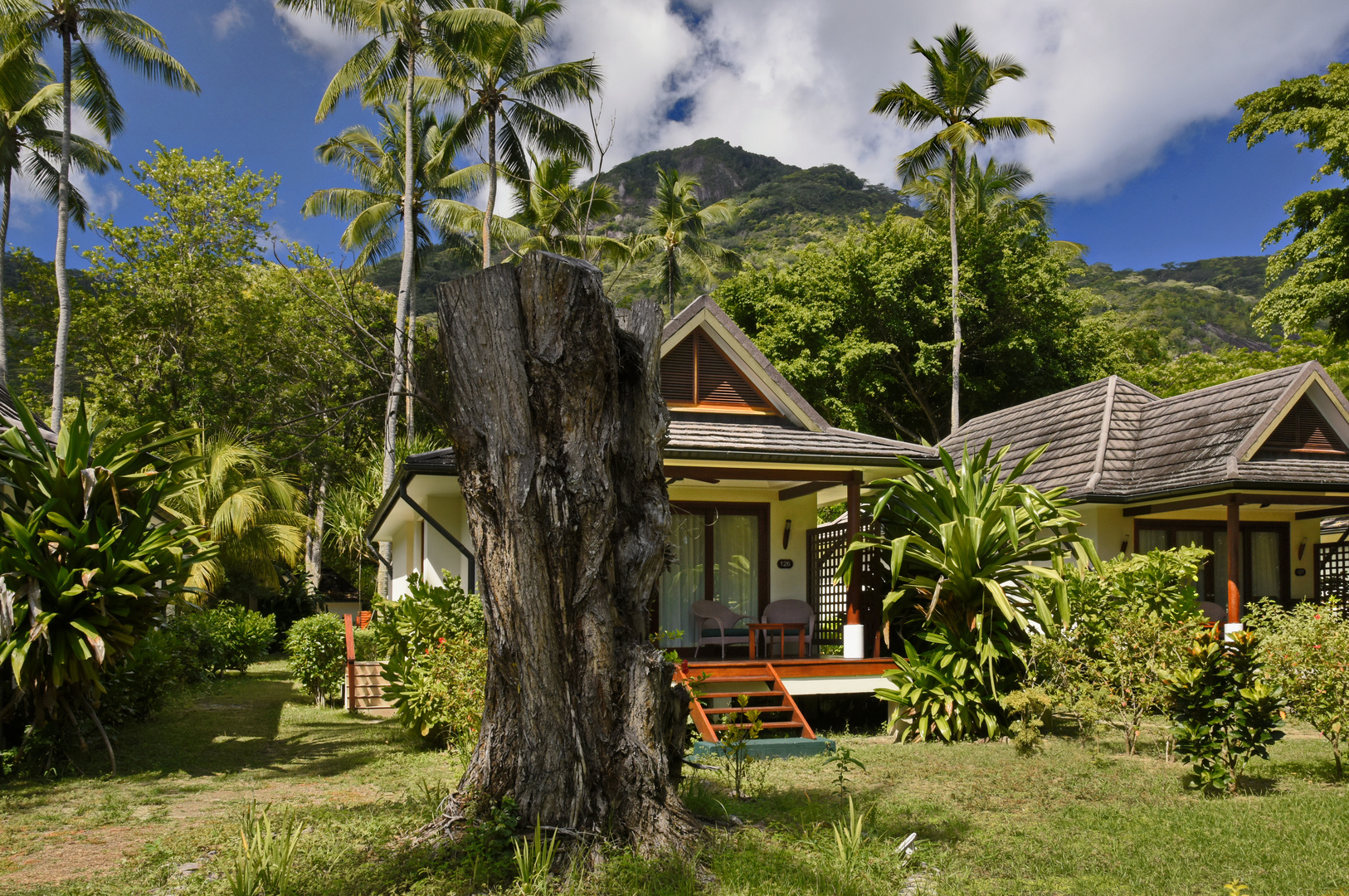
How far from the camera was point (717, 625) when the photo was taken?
45.3ft

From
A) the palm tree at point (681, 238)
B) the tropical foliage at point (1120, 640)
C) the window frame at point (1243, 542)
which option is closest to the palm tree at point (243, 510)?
the tropical foliage at point (1120, 640)

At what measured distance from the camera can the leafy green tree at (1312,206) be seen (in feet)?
68.6

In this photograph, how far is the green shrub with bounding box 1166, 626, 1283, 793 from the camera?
7.16 meters

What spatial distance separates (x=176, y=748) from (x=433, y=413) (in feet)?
20.9

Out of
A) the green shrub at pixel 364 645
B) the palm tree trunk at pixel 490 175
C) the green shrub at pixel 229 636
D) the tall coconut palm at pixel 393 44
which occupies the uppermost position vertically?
the tall coconut palm at pixel 393 44

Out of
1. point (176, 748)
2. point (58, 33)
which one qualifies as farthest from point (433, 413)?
point (58, 33)

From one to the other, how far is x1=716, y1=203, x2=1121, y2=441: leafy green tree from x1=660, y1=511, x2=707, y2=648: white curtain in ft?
51.1

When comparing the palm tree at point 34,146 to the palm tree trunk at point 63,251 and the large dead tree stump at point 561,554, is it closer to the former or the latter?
the palm tree trunk at point 63,251

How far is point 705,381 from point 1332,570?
513 inches

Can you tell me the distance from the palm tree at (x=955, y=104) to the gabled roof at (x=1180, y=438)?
9449mm

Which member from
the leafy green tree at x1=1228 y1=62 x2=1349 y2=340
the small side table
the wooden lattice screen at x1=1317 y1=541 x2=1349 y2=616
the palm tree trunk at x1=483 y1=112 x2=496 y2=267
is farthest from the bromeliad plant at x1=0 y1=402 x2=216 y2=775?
the leafy green tree at x1=1228 y1=62 x2=1349 y2=340

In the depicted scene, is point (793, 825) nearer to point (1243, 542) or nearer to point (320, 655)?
point (320, 655)

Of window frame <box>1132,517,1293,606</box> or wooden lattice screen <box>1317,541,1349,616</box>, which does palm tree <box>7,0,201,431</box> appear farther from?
wooden lattice screen <box>1317,541,1349,616</box>

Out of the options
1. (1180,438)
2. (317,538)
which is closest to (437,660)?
(1180,438)
